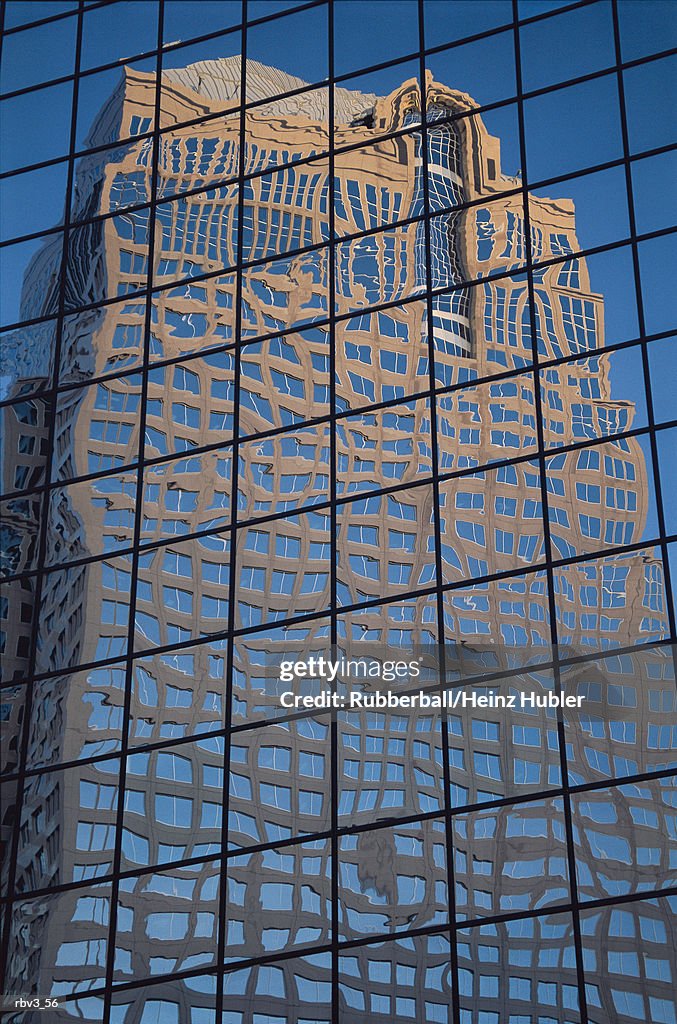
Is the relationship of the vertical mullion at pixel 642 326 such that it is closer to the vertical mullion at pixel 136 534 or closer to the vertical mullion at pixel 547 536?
the vertical mullion at pixel 547 536

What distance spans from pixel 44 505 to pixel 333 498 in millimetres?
4097

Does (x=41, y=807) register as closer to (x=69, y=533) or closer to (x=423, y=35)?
(x=69, y=533)

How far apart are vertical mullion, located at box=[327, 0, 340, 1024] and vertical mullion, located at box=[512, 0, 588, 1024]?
2533 millimetres

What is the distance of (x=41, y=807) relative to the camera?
62.1 ft

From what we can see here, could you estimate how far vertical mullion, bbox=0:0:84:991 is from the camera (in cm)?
1877

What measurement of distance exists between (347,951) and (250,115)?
1140 centimetres

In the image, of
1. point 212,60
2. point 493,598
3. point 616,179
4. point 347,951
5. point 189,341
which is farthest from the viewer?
point 212,60

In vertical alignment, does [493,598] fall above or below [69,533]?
below

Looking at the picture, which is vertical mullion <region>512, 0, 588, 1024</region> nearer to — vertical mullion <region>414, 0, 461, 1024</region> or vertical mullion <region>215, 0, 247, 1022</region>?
vertical mullion <region>414, 0, 461, 1024</region>

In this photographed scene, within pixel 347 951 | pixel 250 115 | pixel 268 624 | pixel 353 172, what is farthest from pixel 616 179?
pixel 347 951

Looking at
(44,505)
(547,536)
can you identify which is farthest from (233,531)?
(547,536)

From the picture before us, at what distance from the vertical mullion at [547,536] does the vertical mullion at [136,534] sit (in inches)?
203

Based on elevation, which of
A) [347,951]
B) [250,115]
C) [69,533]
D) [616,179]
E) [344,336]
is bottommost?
[347,951]

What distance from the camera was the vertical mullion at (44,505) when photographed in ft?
61.6
